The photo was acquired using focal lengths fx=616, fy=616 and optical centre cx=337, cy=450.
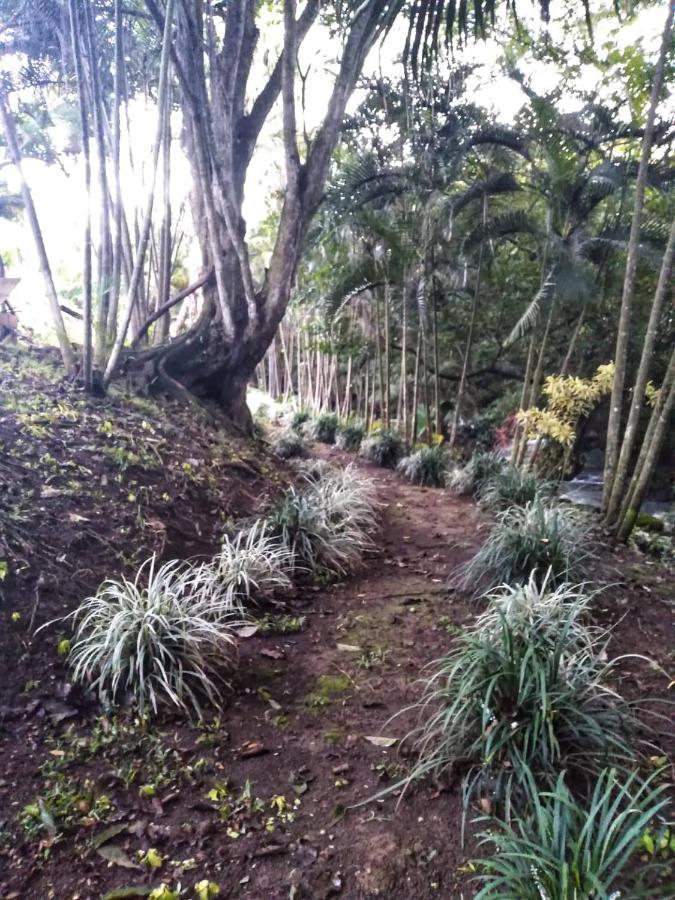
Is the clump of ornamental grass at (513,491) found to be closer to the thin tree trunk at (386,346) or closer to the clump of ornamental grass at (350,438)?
the thin tree trunk at (386,346)

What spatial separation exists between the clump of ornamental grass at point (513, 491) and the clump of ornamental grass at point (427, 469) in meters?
2.01

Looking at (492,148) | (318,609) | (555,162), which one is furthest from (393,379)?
(318,609)

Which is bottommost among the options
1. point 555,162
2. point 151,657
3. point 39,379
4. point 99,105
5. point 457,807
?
point 457,807

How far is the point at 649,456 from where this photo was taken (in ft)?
16.2

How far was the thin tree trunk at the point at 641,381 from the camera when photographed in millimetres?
4656

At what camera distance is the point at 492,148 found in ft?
30.3

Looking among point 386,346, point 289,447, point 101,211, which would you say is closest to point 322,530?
point 101,211

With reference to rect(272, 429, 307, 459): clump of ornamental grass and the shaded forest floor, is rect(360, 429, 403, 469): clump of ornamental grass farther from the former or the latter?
the shaded forest floor

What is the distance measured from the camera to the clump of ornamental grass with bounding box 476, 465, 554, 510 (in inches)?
237

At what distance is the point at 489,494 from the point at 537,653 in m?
3.98

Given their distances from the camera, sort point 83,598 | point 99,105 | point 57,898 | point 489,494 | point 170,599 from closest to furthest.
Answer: point 57,898 < point 170,599 < point 83,598 < point 99,105 < point 489,494

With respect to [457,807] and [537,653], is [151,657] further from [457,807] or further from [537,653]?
[537,653]

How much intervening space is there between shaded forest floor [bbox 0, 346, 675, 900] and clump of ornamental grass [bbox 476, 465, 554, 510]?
0.93 meters

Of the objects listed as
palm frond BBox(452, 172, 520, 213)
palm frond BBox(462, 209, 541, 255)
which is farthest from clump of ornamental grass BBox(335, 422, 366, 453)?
palm frond BBox(452, 172, 520, 213)
